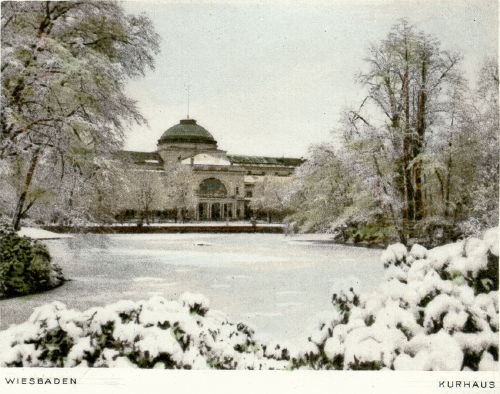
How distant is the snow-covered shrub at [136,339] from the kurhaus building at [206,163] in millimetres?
999

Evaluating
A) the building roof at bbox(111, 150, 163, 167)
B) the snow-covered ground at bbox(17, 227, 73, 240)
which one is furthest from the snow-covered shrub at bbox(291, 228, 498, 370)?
the snow-covered ground at bbox(17, 227, 73, 240)

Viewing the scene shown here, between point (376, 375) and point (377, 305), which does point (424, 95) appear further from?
point (376, 375)

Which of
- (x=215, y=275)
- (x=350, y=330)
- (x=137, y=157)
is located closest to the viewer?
(x=350, y=330)

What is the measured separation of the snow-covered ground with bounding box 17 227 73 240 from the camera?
132 inches

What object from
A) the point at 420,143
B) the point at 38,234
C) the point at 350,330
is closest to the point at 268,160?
the point at 420,143

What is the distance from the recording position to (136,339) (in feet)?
8.14

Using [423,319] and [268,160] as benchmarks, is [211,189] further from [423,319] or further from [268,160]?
[423,319]

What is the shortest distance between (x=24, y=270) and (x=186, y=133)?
1382 mm

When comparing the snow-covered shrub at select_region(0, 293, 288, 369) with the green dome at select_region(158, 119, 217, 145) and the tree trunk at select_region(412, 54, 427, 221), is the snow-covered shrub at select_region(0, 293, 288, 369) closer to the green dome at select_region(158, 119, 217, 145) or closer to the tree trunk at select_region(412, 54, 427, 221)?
the green dome at select_region(158, 119, 217, 145)

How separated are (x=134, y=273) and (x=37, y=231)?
0.73 m

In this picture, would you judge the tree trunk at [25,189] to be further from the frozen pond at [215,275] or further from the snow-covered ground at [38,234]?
the frozen pond at [215,275]

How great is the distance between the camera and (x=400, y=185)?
332 centimetres

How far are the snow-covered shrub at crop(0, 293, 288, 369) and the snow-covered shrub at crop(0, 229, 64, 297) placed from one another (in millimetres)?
473

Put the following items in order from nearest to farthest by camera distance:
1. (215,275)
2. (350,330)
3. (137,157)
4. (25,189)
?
(350,330) → (215,275) → (25,189) → (137,157)
